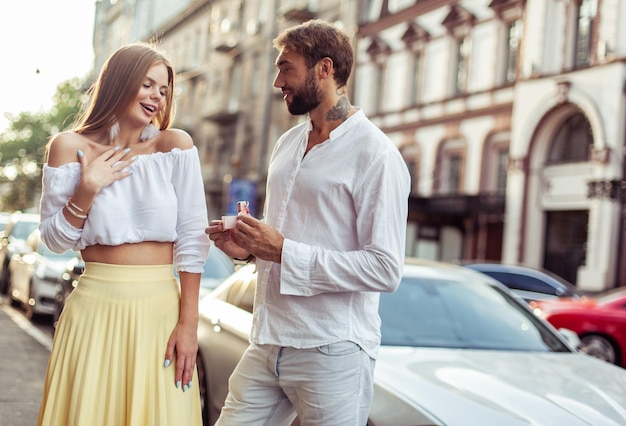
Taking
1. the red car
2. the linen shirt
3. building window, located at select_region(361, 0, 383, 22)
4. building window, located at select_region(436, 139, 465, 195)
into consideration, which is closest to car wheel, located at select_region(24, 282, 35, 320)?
the red car

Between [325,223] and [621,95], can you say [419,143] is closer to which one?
[621,95]

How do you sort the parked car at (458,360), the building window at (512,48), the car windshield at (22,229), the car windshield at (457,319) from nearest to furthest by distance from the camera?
the parked car at (458,360)
the car windshield at (457,319)
the car windshield at (22,229)
the building window at (512,48)

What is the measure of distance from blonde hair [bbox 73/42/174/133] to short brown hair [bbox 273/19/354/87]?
0.45m

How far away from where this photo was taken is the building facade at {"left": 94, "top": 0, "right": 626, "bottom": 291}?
19.9 m

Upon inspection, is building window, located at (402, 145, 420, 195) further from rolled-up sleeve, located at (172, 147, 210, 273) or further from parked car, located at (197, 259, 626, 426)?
rolled-up sleeve, located at (172, 147, 210, 273)

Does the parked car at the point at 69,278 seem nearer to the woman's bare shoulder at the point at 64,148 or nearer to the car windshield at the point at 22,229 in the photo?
the woman's bare shoulder at the point at 64,148

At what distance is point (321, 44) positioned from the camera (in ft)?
9.25

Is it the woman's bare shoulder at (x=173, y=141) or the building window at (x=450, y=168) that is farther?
the building window at (x=450, y=168)

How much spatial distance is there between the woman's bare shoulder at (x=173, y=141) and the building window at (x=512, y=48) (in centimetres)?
2109

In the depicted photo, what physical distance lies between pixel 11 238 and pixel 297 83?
14186mm

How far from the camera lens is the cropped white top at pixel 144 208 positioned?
2.73 metres

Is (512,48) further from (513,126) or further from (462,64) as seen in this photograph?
(513,126)

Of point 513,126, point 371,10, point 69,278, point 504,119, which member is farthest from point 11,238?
point 371,10

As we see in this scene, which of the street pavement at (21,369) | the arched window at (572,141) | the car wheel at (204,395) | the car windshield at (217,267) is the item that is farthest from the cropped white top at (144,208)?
the arched window at (572,141)
